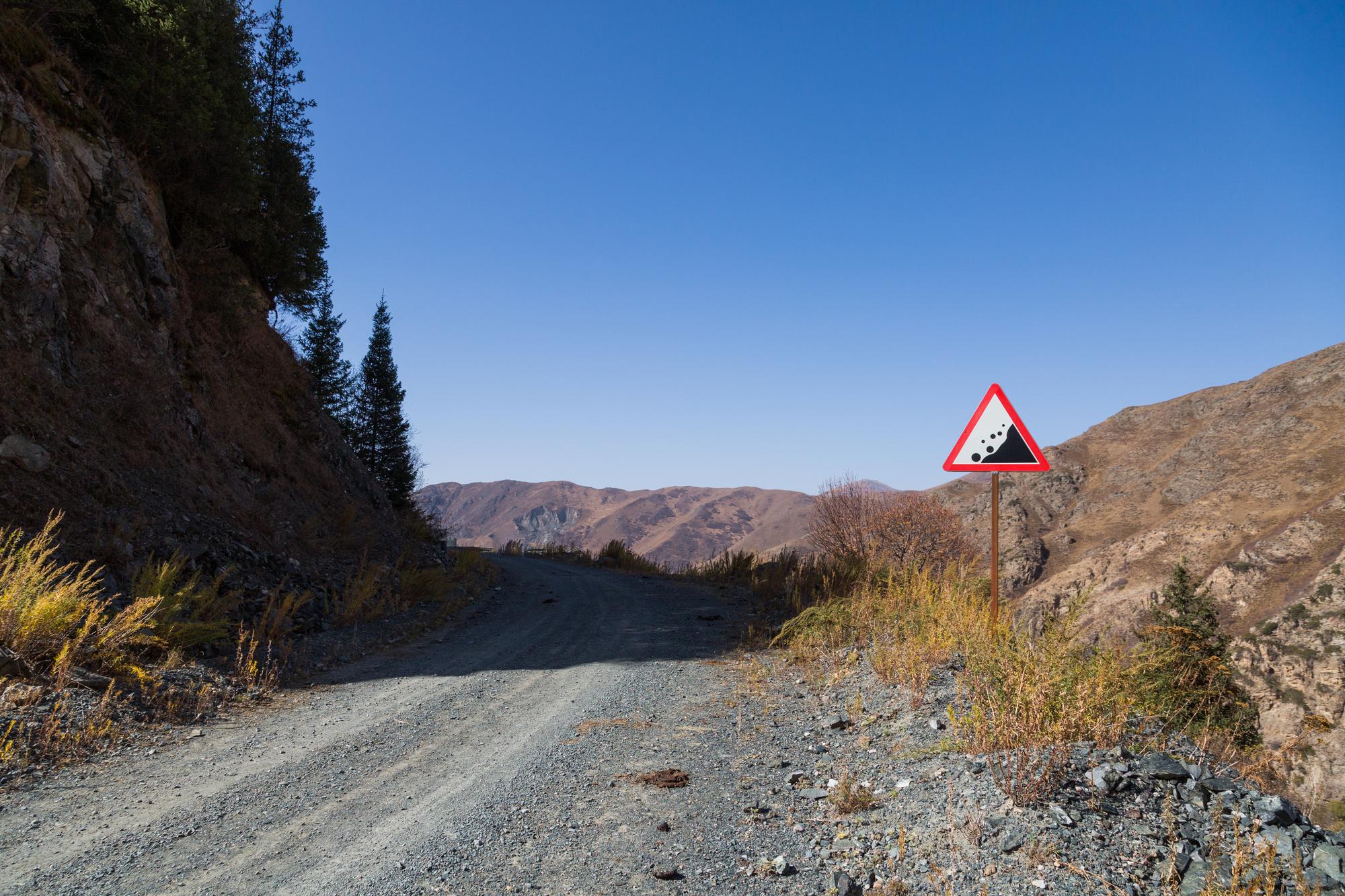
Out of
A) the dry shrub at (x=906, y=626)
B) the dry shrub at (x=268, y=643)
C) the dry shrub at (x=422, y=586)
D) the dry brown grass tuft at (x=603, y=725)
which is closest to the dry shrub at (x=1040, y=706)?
the dry shrub at (x=906, y=626)

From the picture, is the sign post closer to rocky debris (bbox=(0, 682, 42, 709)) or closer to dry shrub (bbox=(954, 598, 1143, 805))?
dry shrub (bbox=(954, 598, 1143, 805))

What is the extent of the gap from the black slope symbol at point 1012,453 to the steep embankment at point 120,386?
958cm

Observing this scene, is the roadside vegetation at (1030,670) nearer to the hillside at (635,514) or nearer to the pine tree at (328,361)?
the pine tree at (328,361)

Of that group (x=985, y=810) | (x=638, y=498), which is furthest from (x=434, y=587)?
(x=638, y=498)

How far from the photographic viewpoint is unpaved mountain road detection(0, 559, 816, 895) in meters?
3.32

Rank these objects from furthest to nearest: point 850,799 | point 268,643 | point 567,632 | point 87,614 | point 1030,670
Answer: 1. point 567,632
2. point 268,643
3. point 87,614
4. point 1030,670
5. point 850,799

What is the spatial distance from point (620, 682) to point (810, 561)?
31.2 ft

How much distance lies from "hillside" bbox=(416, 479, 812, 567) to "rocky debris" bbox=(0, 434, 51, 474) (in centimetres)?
10509

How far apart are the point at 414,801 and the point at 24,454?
7.64m

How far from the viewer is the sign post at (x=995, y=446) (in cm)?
641

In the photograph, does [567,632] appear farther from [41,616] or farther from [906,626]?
[41,616]

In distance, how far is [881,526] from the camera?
20.9 meters

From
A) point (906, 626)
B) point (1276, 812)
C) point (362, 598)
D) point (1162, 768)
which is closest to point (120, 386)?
point (362, 598)

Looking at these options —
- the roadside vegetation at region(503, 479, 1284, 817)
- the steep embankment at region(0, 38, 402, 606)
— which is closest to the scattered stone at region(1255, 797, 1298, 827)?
the roadside vegetation at region(503, 479, 1284, 817)
